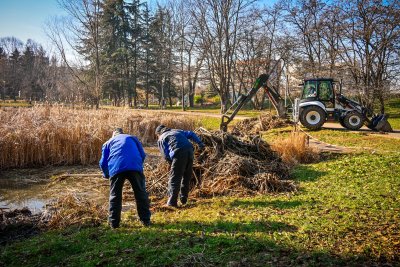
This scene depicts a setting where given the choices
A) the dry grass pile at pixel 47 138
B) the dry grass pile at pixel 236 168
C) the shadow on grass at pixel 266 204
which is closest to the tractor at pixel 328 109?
the dry grass pile at pixel 236 168

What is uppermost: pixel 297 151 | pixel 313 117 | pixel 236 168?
pixel 313 117

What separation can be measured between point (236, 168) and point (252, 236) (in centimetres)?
323

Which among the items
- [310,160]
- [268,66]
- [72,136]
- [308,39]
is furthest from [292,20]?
[72,136]

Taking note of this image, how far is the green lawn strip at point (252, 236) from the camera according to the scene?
4.01 meters

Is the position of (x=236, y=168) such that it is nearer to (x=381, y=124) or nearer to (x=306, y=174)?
(x=306, y=174)

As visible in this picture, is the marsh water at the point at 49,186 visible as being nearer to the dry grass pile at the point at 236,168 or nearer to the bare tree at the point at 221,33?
the dry grass pile at the point at 236,168

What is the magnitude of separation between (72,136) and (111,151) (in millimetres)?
6631

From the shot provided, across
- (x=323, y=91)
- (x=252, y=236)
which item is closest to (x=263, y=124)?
(x=323, y=91)

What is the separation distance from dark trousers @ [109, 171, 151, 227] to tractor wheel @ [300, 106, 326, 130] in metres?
12.2

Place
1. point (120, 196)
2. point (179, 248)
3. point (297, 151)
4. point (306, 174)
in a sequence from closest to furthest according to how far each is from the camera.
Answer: point (179, 248) < point (120, 196) < point (306, 174) < point (297, 151)

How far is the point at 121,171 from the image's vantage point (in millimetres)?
5328

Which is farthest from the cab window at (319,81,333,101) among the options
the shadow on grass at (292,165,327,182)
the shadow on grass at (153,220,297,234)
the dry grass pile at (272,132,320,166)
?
the shadow on grass at (153,220,297,234)

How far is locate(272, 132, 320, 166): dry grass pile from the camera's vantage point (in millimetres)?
10344

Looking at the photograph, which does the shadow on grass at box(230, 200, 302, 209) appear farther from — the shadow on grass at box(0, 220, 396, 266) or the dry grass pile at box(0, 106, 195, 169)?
the dry grass pile at box(0, 106, 195, 169)
